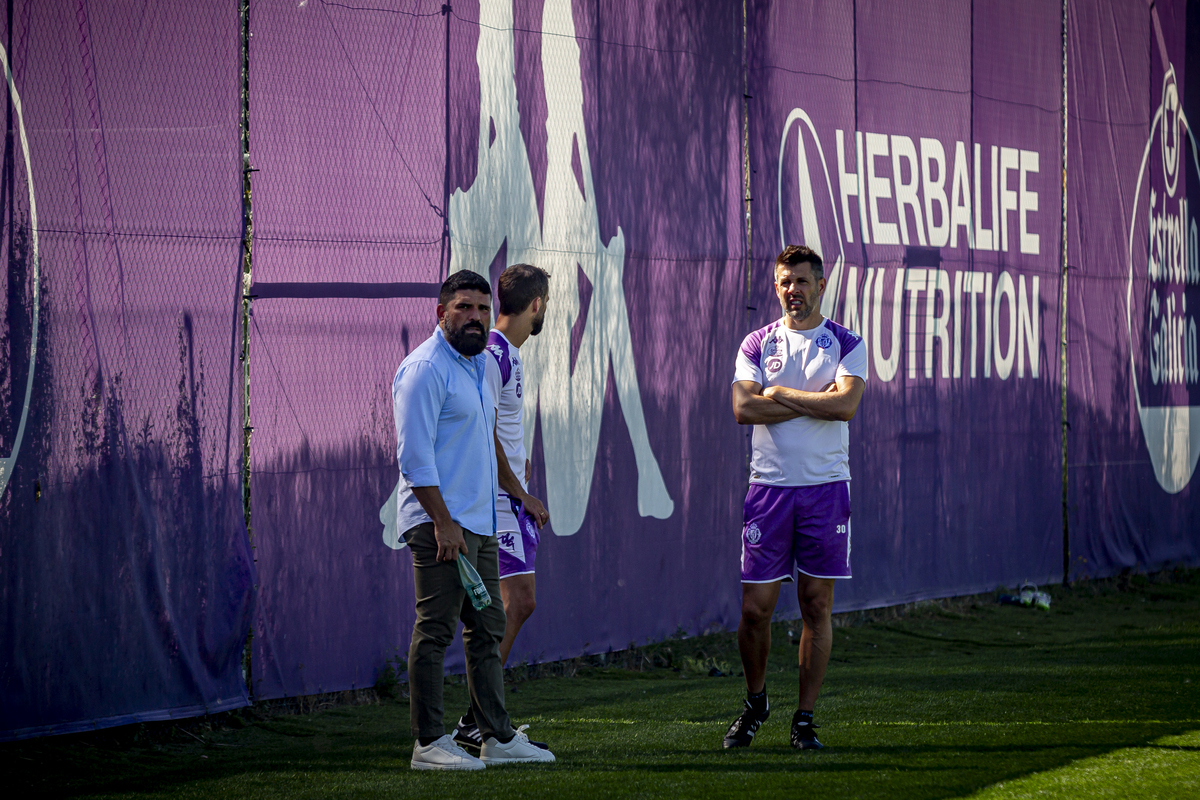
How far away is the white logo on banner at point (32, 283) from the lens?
509cm

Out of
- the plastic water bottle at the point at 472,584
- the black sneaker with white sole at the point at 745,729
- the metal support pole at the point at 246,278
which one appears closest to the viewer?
the plastic water bottle at the point at 472,584

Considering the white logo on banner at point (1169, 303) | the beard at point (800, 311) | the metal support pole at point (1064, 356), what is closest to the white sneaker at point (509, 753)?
the beard at point (800, 311)

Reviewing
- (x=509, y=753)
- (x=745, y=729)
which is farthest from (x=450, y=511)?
(x=745, y=729)

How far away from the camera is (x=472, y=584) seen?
4.50 meters

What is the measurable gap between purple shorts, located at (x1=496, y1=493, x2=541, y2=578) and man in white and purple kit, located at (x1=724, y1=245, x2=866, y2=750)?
0.84 m

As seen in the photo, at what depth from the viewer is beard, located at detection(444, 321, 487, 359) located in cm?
455

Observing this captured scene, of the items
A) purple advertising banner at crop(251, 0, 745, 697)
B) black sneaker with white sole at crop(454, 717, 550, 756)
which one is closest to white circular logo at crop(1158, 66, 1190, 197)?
purple advertising banner at crop(251, 0, 745, 697)

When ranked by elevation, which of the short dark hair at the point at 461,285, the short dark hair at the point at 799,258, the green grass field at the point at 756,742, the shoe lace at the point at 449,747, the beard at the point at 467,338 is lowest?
the green grass field at the point at 756,742

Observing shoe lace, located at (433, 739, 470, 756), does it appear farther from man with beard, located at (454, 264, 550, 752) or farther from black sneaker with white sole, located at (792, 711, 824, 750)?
black sneaker with white sole, located at (792, 711, 824, 750)

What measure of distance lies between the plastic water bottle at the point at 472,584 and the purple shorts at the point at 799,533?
1.09m

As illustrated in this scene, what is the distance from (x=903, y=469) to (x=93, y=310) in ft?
19.2

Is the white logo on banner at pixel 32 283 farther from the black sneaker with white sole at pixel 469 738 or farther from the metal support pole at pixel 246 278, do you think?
the black sneaker with white sole at pixel 469 738

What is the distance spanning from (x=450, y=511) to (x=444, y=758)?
2.77ft

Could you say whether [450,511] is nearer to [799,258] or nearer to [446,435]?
[446,435]
